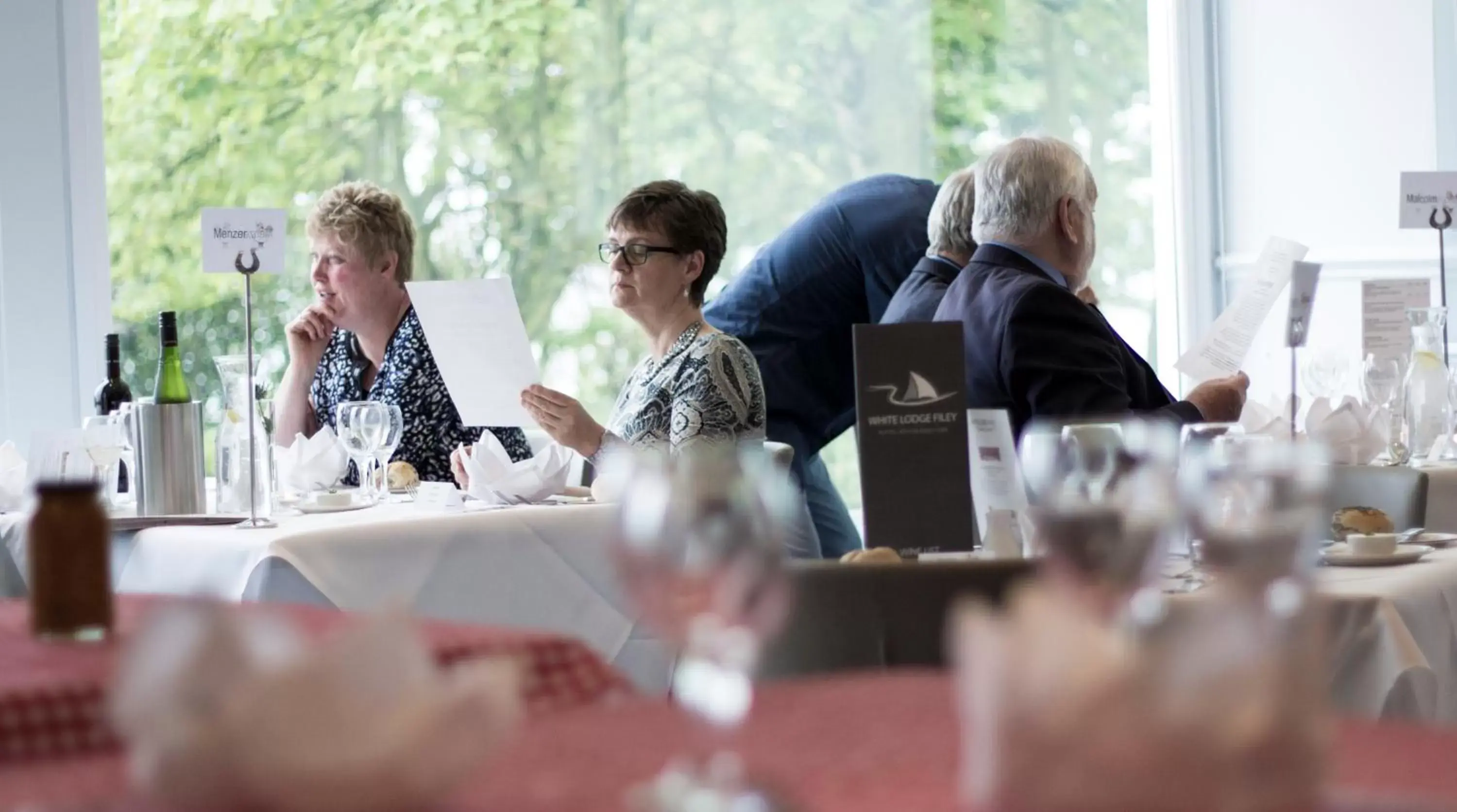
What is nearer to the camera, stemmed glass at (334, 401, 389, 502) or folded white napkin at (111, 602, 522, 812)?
folded white napkin at (111, 602, 522, 812)

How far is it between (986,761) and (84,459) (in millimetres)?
2591

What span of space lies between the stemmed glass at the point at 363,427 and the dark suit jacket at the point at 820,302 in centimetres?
155

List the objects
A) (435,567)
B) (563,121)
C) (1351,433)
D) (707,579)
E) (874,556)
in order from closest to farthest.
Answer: (707,579)
(874,556)
(435,567)
(1351,433)
(563,121)

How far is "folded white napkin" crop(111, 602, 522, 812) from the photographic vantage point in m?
0.71

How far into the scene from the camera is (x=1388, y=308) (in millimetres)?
4035

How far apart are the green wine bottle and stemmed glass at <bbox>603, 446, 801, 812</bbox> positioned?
7.46ft

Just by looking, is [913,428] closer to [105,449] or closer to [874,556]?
[874,556]

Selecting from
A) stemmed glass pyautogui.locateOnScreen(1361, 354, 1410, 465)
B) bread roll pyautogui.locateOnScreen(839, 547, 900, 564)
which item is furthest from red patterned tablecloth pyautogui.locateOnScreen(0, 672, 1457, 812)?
stemmed glass pyautogui.locateOnScreen(1361, 354, 1410, 465)

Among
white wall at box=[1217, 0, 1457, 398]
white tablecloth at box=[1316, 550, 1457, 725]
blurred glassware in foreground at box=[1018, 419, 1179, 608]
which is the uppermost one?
white wall at box=[1217, 0, 1457, 398]

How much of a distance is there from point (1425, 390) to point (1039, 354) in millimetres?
1189

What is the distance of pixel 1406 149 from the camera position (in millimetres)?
6215

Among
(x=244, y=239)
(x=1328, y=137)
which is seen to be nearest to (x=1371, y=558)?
(x=244, y=239)

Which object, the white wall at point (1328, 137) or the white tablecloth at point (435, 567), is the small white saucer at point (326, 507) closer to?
the white tablecloth at point (435, 567)

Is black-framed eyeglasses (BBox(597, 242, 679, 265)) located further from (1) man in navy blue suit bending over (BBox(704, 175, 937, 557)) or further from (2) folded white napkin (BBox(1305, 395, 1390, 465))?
(2) folded white napkin (BBox(1305, 395, 1390, 465))
